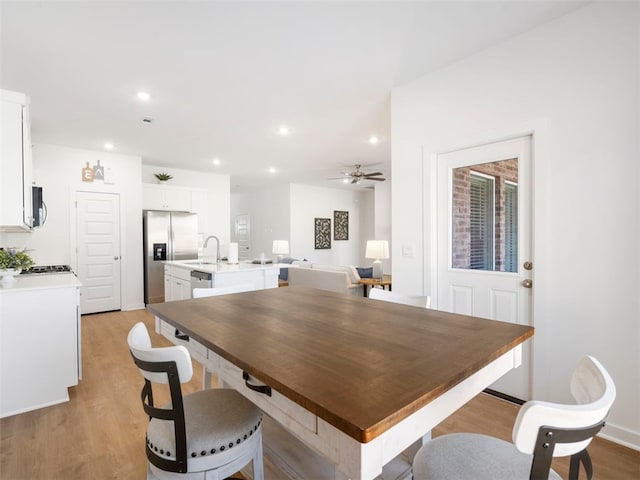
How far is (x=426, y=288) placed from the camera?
9.30 feet

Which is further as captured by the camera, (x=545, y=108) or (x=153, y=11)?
(x=545, y=108)

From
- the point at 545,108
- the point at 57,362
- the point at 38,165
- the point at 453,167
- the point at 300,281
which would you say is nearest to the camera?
the point at 545,108

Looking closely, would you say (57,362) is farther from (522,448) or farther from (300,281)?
(300,281)

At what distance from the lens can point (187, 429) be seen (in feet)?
3.64

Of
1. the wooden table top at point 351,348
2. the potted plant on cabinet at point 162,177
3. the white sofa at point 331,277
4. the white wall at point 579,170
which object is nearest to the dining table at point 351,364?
the wooden table top at point 351,348

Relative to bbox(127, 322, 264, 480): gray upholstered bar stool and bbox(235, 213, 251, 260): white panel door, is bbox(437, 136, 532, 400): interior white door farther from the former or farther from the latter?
bbox(235, 213, 251, 260): white panel door

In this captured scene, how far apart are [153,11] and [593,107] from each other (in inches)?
108

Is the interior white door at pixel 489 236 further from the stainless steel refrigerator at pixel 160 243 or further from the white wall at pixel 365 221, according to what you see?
the white wall at pixel 365 221

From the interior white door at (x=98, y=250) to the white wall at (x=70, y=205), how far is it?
3.9 inches

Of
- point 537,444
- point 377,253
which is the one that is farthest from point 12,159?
point 377,253

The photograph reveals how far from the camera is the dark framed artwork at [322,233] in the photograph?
8.81 m

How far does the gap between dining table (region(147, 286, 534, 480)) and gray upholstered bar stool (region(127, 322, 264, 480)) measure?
0.15 meters

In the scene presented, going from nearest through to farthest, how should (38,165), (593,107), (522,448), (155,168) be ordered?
(522,448) < (593,107) < (38,165) < (155,168)

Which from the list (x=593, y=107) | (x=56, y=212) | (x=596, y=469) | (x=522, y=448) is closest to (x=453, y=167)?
(x=593, y=107)
